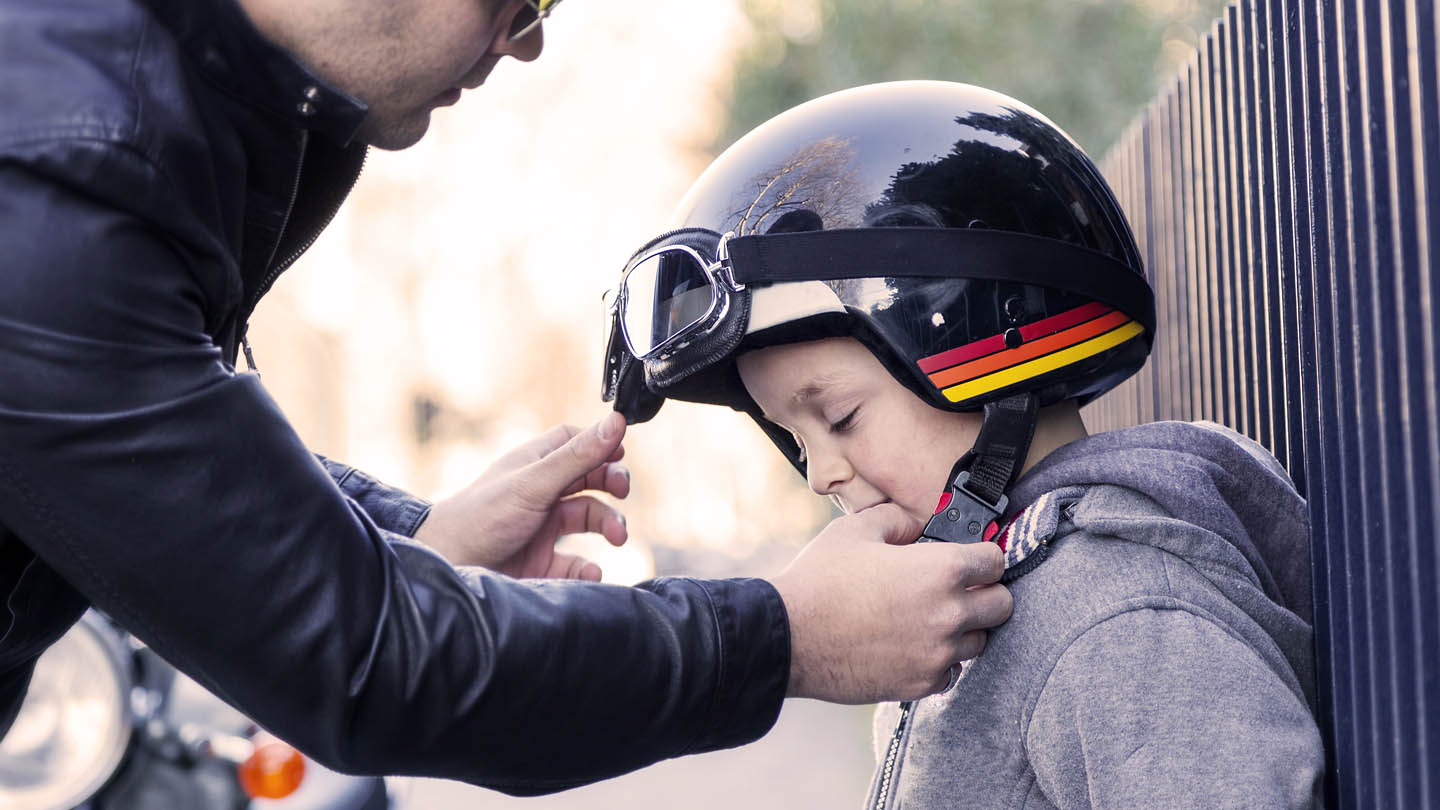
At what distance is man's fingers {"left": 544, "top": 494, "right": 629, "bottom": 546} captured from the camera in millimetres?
3332

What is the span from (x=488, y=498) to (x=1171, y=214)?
2.46 meters

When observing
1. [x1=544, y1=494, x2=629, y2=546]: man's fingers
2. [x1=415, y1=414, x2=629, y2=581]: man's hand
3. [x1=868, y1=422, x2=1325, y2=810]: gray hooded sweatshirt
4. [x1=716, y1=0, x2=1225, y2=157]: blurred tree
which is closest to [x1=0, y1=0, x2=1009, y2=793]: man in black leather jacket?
[x1=868, y1=422, x2=1325, y2=810]: gray hooded sweatshirt

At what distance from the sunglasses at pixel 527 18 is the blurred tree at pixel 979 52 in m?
14.8

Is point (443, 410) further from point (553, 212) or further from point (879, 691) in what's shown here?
point (879, 691)

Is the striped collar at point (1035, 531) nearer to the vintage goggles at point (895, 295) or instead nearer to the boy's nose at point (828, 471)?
the vintage goggles at point (895, 295)

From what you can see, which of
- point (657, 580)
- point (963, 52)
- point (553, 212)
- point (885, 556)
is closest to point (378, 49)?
point (657, 580)

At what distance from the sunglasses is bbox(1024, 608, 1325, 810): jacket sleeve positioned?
1.32 metres

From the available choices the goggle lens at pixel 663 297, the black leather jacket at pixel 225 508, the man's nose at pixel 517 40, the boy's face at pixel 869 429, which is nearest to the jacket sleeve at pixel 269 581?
the black leather jacket at pixel 225 508

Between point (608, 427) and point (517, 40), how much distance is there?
880mm

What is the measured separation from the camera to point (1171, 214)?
4520mm

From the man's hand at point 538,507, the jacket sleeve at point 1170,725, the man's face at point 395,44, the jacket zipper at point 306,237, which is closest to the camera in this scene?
the jacket sleeve at point 1170,725

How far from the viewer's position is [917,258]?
8.37 ft

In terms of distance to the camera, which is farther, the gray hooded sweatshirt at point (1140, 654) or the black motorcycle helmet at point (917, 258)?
the black motorcycle helmet at point (917, 258)

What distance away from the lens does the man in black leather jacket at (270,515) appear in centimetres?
181
